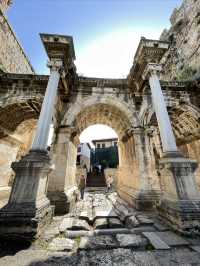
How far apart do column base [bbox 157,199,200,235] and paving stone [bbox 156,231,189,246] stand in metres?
0.23

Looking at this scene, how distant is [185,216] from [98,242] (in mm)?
2412

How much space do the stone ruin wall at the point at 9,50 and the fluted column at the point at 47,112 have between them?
5472mm

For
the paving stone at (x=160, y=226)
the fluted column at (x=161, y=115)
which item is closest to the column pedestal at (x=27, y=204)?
the paving stone at (x=160, y=226)

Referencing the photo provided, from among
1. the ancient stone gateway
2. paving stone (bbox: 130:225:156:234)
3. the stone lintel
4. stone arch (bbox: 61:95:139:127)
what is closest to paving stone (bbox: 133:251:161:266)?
paving stone (bbox: 130:225:156:234)

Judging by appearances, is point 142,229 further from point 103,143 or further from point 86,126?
point 103,143

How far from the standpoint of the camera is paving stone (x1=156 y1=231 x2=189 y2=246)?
3160mm

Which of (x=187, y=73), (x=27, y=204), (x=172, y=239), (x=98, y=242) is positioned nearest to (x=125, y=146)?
(x=172, y=239)

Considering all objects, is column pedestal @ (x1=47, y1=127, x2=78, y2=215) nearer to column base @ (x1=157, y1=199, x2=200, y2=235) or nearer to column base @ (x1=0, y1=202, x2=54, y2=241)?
column base @ (x1=0, y1=202, x2=54, y2=241)

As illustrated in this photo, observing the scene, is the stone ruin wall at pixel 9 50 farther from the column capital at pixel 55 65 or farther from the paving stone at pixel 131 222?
the paving stone at pixel 131 222

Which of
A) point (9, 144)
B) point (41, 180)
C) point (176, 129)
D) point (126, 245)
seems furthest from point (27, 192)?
point (176, 129)

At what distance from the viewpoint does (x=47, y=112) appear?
5.28 metres

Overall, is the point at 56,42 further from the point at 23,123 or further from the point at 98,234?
the point at 98,234

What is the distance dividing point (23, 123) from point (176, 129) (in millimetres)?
11057

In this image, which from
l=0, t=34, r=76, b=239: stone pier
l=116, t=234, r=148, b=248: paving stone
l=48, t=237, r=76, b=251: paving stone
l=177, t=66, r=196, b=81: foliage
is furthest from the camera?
l=177, t=66, r=196, b=81: foliage
